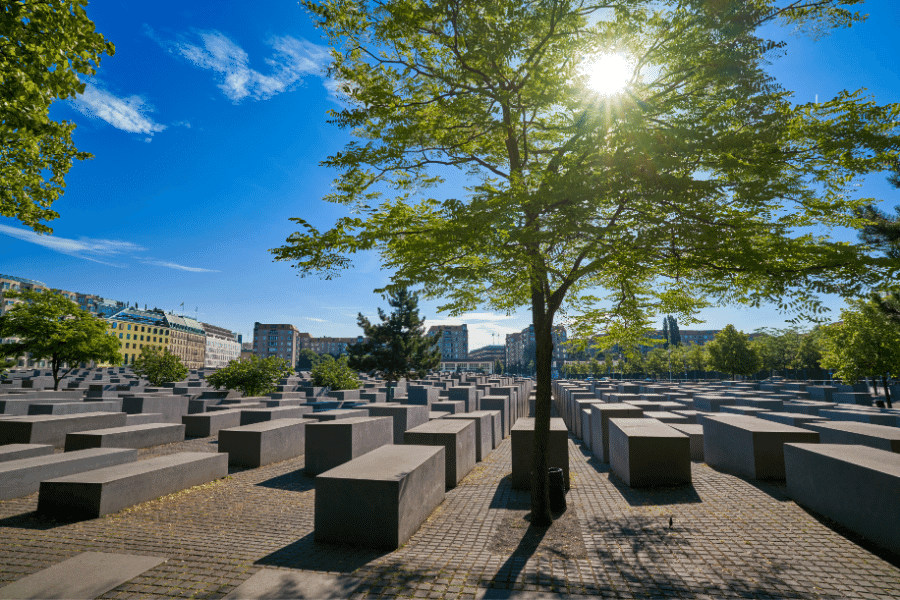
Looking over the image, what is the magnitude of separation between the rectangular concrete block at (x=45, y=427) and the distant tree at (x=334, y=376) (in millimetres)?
13993

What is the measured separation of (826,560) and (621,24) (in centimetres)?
724

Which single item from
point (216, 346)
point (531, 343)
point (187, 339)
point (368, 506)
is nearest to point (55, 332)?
point (368, 506)

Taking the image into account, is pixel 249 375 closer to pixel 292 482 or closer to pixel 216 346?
pixel 292 482

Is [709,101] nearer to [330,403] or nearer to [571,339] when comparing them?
[571,339]

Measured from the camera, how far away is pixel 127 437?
11.4 metres

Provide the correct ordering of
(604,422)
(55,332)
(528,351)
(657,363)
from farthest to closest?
1. (528,351)
2. (657,363)
3. (55,332)
4. (604,422)

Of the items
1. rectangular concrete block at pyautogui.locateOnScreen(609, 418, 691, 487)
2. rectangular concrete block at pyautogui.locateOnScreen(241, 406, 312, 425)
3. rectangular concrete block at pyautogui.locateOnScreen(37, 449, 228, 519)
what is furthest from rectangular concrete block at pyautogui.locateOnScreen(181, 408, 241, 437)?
rectangular concrete block at pyautogui.locateOnScreen(609, 418, 691, 487)

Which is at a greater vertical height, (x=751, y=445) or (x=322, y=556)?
(x=751, y=445)

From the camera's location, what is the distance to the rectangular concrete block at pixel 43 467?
25.1ft

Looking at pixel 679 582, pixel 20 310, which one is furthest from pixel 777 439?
pixel 20 310

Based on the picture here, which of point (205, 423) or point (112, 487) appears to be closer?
point (112, 487)

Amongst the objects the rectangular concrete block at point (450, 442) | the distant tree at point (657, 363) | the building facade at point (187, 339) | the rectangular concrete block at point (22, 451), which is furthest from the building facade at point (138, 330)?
the rectangular concrete block at point (450, 442)

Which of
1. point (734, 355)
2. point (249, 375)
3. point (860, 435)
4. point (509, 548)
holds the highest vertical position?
point (734, 355)

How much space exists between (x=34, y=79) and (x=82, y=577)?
25.9 feet
